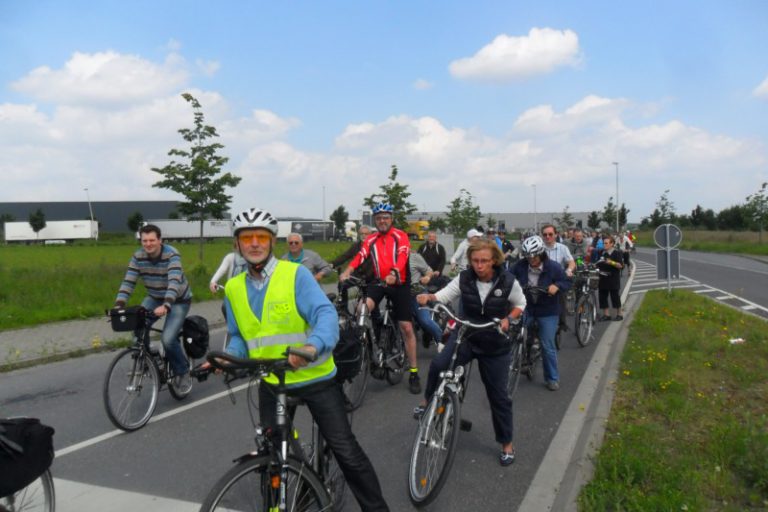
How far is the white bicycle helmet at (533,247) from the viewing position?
6840mm

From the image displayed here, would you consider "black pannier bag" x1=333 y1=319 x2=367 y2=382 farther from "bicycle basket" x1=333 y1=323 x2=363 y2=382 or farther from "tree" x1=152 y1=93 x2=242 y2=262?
"tree" x1=152 y1=93 x2=242 y2=262

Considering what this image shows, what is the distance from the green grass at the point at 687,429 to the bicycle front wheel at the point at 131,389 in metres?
4.18

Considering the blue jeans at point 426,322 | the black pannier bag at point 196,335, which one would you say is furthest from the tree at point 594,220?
the black pannier bag at point 196,335

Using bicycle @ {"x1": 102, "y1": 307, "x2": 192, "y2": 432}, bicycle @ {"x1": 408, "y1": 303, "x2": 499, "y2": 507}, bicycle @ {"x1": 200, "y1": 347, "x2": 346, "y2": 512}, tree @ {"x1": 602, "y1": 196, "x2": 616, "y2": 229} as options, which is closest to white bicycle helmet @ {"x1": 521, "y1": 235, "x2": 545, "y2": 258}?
bicycle @ {"x1": 408, "y1": 303, "x2": 499, "y2": 507}

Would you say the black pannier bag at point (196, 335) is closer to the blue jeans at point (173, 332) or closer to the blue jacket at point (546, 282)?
the blue jeans at point (173, 332)

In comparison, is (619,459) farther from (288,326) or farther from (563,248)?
(563,248)

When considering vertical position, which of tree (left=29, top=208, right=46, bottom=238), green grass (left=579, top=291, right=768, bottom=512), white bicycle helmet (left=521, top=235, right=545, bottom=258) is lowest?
green grass (left=579, top=291, right=768, bottom=512)

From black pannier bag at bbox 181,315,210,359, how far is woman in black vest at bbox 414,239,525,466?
2.38m

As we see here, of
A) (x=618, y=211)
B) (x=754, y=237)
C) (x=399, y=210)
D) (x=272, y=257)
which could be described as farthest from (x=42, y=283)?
(x=618, y=211)

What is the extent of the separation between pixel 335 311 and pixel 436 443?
5.33ft

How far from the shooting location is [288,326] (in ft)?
10.1

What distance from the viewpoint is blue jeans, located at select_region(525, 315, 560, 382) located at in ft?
23.5

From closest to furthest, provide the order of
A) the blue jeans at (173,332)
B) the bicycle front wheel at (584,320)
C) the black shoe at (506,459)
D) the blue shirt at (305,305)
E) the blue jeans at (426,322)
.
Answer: the blue shirt at (305,305) < the black shoe at (506,459) < the blue jeans at (173,332) < the blue jeans at (426,322) < the bicycle front wheel at (584,320)

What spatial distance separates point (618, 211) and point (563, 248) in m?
62.2
